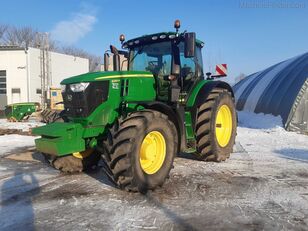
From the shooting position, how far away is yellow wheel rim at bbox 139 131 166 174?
220 inches

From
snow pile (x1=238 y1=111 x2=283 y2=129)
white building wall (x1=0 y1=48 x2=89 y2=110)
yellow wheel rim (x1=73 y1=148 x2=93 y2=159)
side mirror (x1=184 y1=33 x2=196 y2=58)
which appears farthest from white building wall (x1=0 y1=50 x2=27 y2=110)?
side mirror (x1=184 y1=33 x2=196 y2=58)

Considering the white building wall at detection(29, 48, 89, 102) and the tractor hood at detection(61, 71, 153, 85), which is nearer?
the tractor hood at detection(61, 71, 153, 85)

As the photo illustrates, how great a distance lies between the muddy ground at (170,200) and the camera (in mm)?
4238

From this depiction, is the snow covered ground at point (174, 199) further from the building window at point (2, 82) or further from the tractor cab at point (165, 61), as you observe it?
the building window at point (2, 82)

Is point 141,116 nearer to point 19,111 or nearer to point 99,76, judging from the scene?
point 99,76

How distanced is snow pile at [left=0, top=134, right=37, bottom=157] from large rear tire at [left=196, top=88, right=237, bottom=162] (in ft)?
17.4

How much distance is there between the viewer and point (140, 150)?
5383 millimetres

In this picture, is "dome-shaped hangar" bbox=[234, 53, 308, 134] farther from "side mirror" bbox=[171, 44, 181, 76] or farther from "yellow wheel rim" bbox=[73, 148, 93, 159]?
"yellow wheel rim" bbox=[73, 148, 93, 159]

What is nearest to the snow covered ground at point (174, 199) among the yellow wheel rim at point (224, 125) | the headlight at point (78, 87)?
the yellow wheel rim at point (224, 125)

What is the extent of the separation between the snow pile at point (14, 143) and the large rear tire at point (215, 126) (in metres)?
5.31

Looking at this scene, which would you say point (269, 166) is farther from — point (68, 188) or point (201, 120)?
point (68, 188)

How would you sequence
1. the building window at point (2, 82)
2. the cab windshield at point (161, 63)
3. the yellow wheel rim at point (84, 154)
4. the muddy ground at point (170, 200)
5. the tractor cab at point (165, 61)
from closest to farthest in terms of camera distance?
the muddy ground at point (170, 200) < the yellow wheel rim at point (84, 154) < the tractor cab at point (165, 61) < the cab windshield at point (161, 63) < the building window at point (2, 82)

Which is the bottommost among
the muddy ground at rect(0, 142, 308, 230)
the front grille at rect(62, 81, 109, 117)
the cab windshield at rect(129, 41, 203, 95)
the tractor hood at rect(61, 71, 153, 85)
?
the muddy ground at rect(0, 142, 308, 230)

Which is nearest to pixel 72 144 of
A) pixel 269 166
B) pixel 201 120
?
pixel 201 120
